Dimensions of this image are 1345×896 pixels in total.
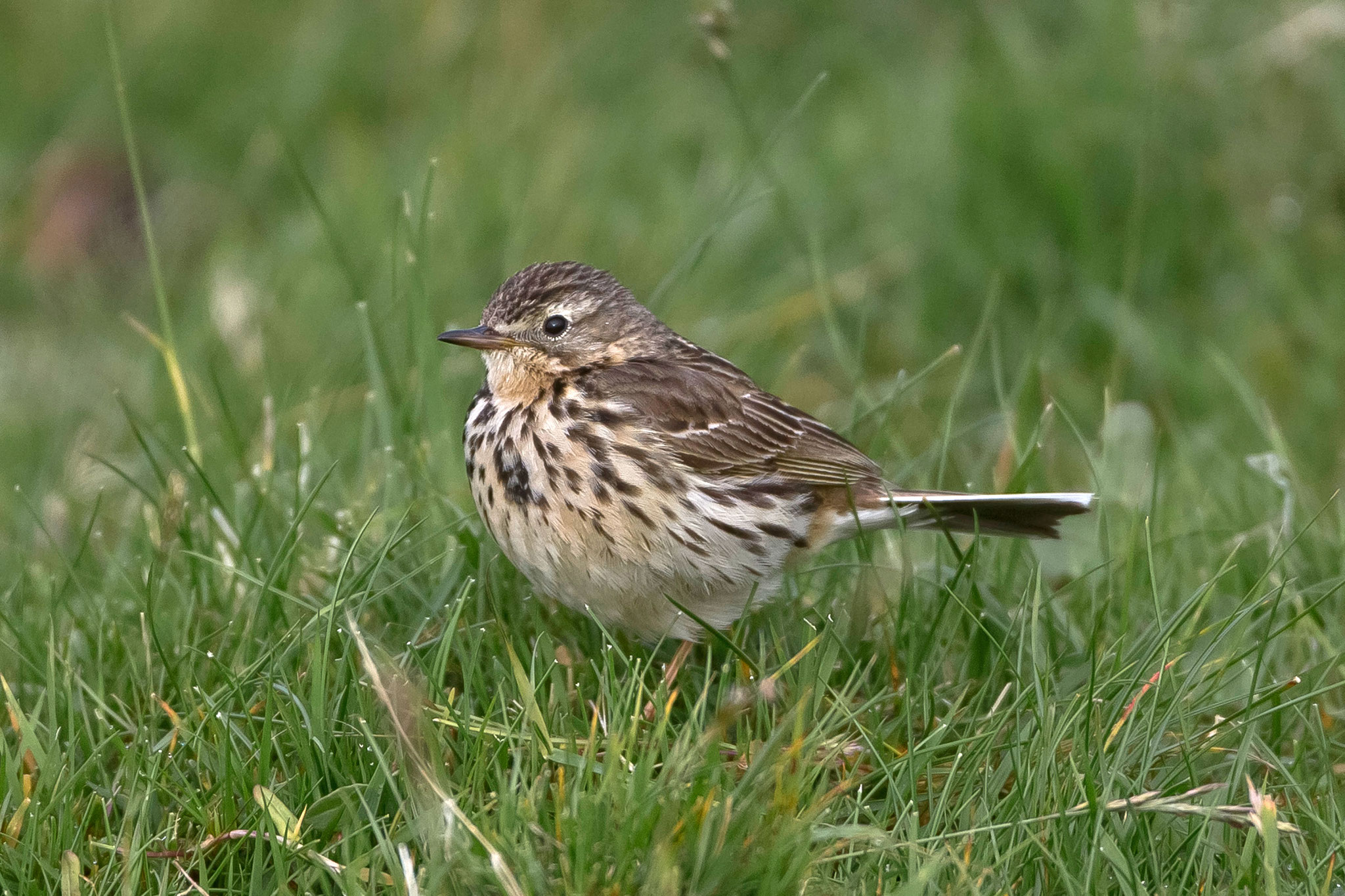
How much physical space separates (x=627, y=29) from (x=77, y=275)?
366cm

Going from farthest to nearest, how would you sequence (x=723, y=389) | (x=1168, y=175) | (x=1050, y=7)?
1. (x=1050, y=7)
2. (x=1168, y=175)
3. (x=723, y=389)

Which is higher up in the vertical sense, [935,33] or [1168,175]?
[935,33]

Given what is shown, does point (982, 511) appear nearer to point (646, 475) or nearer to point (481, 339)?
point (646, 475)

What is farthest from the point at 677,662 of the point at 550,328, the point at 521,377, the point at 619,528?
the point at 550,328

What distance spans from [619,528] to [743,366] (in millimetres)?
3040

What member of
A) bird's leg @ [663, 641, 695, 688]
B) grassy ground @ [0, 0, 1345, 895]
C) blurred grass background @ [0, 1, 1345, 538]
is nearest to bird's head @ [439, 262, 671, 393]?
grassy ground @ [0, 0, 1345, 895]

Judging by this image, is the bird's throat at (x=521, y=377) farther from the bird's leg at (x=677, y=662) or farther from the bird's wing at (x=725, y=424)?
the bird's leg at (x=677, y=662)

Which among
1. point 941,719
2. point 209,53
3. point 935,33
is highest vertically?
point 209,53

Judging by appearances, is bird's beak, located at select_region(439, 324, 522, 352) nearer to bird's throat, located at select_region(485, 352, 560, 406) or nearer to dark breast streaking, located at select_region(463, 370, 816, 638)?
bird's throat, located at select_region(485, 352, 560, 406)

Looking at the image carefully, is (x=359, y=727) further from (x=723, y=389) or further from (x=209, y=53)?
(x=209, y=53)

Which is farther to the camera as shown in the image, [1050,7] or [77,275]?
[1050,7]

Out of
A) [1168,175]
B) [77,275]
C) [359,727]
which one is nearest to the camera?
[359,727]

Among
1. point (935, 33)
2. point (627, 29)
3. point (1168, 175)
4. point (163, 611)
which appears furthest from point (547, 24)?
point (163, 611)

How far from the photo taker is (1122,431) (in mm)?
5715
